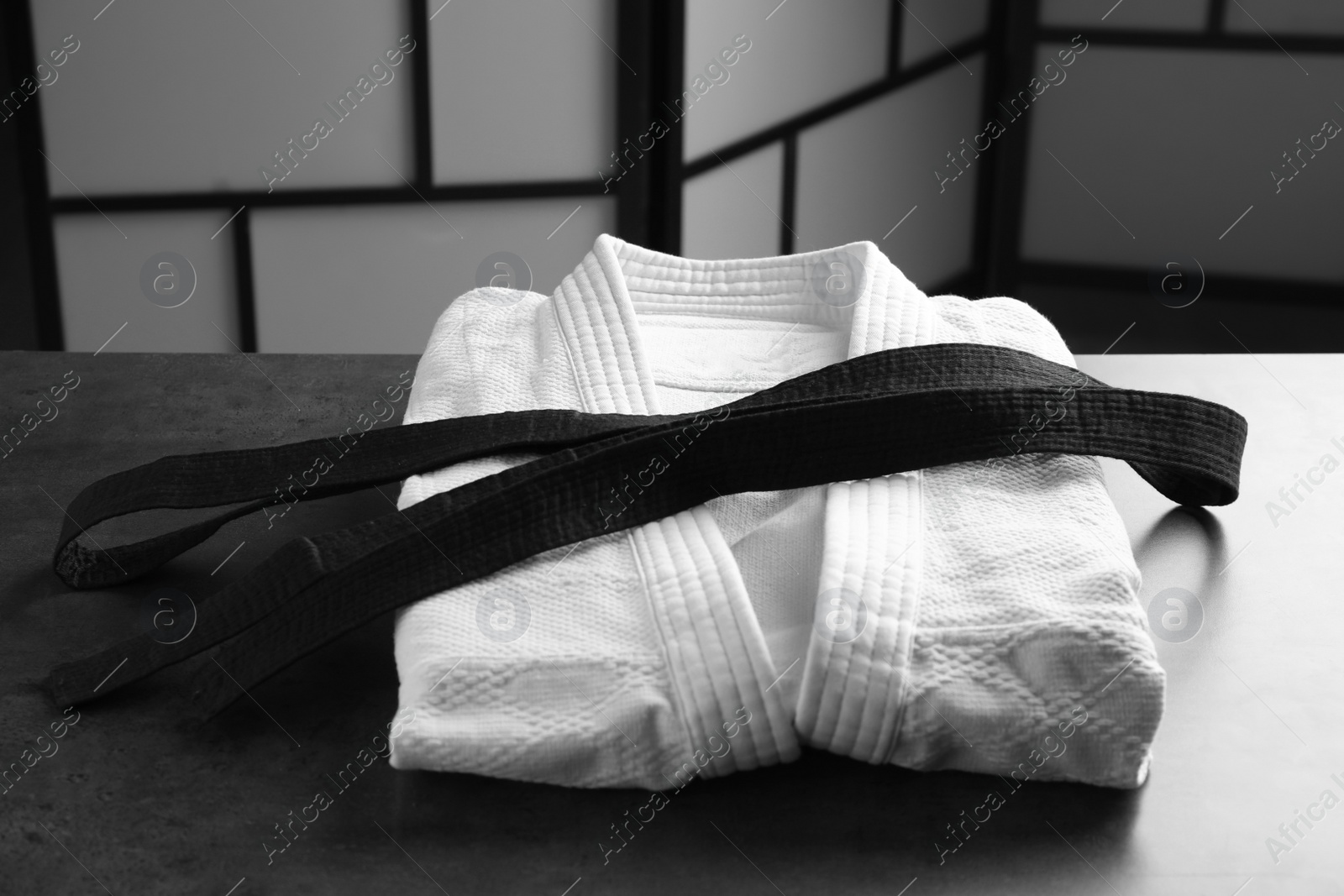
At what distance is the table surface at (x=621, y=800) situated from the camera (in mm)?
556

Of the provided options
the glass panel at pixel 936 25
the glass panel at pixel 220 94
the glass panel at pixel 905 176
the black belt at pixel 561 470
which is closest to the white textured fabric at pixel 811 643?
the black belt at pixel 561 470

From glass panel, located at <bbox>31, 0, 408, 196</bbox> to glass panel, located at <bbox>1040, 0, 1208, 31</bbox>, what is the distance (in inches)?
50.5

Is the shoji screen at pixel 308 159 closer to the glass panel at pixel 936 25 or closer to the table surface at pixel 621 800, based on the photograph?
the glass panel at pixel 936 25

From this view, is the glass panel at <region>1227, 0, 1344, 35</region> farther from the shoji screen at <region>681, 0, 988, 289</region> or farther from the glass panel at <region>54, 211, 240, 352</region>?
the glass panel at <region>54, 211, 240, 352</region>

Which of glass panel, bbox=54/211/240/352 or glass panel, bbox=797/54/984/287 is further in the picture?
glass panel, bbox=797/54/984/287

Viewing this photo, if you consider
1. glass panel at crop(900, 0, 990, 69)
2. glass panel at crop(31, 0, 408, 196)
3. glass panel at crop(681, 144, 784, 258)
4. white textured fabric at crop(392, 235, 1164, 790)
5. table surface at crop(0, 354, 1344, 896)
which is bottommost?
table surface at crop(0, 354, 1344, 896)

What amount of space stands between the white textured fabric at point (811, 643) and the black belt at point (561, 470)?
0.02 m

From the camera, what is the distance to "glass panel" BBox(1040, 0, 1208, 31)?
242 cm

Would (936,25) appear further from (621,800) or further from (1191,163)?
(621,800)

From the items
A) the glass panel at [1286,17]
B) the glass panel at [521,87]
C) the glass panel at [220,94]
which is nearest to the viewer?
the glass panel at [220,94]

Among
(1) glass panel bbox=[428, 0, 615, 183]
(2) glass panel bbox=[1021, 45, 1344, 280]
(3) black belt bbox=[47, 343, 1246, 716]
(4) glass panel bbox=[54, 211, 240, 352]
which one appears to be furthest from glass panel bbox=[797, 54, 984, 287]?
(3) black belt bbox=[47, 343, 1246, 716]

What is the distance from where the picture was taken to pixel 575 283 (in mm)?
893

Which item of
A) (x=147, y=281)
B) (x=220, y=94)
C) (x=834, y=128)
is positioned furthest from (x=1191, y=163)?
(x=147, y=281)

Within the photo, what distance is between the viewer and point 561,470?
2.23 ft
